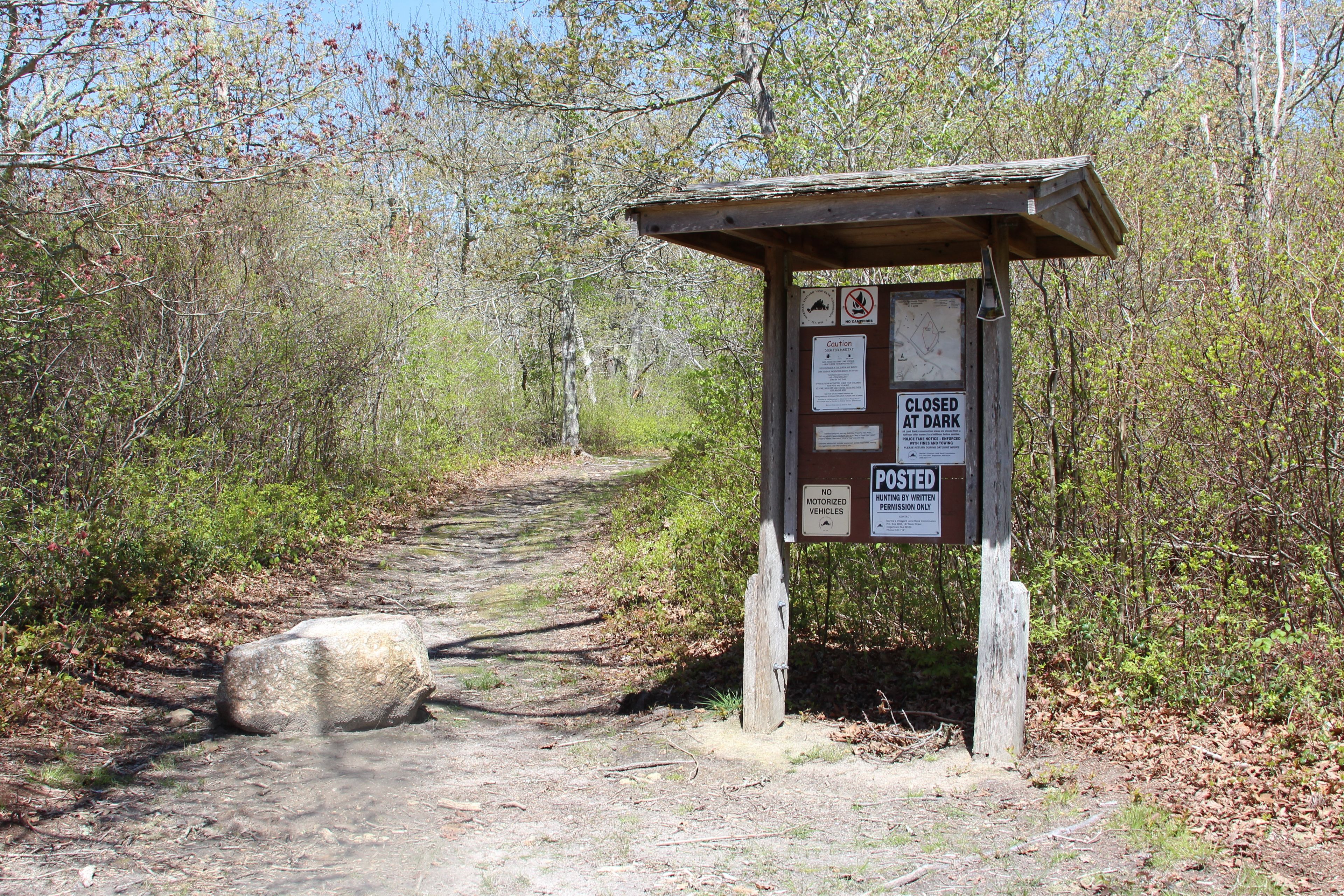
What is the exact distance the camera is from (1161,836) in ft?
14.0

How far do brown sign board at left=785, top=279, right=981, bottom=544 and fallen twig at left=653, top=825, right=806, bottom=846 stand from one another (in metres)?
1.78

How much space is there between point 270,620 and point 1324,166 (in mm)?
9420

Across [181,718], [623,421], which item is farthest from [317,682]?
[623,421]

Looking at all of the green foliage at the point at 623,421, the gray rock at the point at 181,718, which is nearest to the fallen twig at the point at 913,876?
the gray rock at the point at 181,718

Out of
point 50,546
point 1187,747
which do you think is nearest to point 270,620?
point 50,546

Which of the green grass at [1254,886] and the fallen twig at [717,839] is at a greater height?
the green grass at [1254,886]

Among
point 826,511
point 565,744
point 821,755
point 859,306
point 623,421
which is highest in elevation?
point 623,421

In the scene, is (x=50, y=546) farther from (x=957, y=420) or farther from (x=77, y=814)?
(x=957, y=420)

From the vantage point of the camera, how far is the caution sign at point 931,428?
5598 millimetres

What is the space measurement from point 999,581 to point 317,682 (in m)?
4.03

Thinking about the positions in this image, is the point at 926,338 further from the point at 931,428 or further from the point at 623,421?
the point at 623,421

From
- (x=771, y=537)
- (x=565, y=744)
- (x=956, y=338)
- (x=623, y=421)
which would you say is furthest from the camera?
(x=623, y=421)

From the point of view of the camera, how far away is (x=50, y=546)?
7.52 metres

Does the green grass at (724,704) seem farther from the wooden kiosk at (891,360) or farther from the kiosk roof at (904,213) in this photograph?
the kiosk roof at (904,213)
